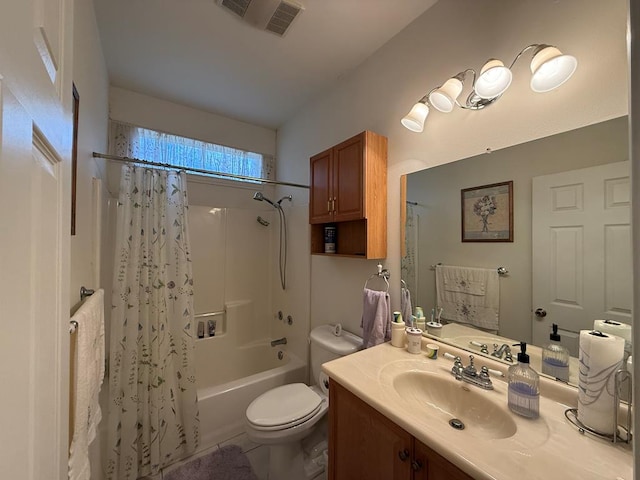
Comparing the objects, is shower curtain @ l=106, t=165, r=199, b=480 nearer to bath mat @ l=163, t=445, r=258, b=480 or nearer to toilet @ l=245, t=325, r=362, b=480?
bath mat @ l=163, t=445, r=258, b=480

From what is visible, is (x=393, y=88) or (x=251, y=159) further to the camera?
(x=251, y=159)

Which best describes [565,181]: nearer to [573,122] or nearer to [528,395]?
[573,122]

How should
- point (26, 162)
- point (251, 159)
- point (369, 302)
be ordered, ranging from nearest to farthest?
point (26, 162) < point (369, 302) < point (251, 159)

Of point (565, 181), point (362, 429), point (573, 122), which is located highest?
point (573, 122)

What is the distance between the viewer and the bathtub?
5.84ft

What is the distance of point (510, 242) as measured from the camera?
3.57 feet

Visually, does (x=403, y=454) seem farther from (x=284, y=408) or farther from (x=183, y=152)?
(x=183, y=152)

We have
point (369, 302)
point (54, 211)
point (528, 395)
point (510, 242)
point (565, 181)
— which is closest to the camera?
point (54, 211)

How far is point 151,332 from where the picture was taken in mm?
1608

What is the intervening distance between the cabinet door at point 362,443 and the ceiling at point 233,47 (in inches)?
74.4

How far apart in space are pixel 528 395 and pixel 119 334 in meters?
1.96

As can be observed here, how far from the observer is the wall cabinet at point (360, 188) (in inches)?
58.7

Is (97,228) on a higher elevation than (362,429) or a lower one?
higher

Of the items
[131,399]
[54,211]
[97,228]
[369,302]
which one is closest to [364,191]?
[369,302]
